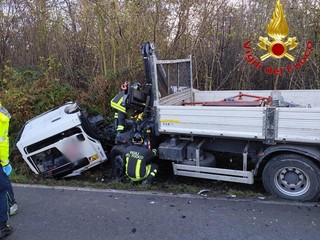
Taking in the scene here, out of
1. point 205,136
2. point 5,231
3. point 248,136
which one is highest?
point 248,136

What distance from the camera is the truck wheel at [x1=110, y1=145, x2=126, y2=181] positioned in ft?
17.2

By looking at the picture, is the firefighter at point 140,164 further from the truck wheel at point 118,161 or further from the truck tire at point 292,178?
the truck tire at point 292,178

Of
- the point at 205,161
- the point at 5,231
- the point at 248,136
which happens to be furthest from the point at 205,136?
the point at 5,231

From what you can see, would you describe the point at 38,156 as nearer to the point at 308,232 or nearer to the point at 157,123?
the point at 157,123

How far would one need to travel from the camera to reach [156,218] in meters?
3.88

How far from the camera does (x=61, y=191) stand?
488 cm

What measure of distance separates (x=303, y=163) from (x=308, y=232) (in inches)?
38.3

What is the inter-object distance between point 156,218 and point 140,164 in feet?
3.75

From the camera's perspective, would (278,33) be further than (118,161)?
Yes

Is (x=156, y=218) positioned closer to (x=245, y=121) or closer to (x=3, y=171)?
(x=245, y=121)

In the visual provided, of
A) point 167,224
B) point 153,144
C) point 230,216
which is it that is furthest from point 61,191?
point 230,216

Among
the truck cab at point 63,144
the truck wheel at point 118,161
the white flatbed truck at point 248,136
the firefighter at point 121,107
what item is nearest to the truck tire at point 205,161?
the white flatbed truck at point 248,136

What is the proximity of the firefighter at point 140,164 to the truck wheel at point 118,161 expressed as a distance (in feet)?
0.69

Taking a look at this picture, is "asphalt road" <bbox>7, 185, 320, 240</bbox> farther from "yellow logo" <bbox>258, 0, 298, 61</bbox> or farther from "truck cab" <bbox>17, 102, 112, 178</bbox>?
"yellow logo" <bbox>258, 0, 298, 61</bbox>
